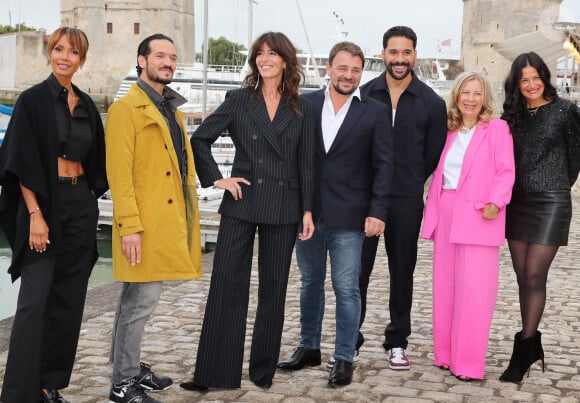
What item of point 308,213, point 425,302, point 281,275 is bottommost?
point 425,302

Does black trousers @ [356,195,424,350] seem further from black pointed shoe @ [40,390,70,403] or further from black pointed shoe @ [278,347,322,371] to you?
black pointed shoe @ [40,390,70,403]

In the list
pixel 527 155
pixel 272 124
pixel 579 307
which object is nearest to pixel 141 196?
pixel 272 124

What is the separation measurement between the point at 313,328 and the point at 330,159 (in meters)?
0.90

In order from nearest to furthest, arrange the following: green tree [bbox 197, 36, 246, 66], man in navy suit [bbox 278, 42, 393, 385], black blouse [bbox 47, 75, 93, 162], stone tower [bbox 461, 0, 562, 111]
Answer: black blouse [bbox 47, 75, 93, 162] < man in navy suit [bbox 278, 42, 393, 385] < stone tower [bbox 461, 0, 562, 111] < green tree [bbox 197, 36, 246, 66]

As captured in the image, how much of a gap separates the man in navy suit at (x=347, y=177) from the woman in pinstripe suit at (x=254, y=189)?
162 millimetres

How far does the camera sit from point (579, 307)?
6.00 m

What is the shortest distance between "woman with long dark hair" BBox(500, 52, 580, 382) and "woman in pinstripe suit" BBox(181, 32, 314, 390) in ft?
3.65

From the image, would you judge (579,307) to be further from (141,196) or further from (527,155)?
(141,196)

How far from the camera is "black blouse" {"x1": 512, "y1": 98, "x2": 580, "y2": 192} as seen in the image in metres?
4.12

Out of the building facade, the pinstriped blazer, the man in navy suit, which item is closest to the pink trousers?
the man in navy suit

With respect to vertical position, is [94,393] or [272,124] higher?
[272,124]

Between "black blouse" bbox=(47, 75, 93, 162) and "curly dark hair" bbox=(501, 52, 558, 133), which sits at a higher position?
"curly dark hair" bbox=(501, 52, 558, 133)

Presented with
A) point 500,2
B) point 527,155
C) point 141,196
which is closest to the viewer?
point 141,196

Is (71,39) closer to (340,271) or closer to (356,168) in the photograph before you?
(356,168)
